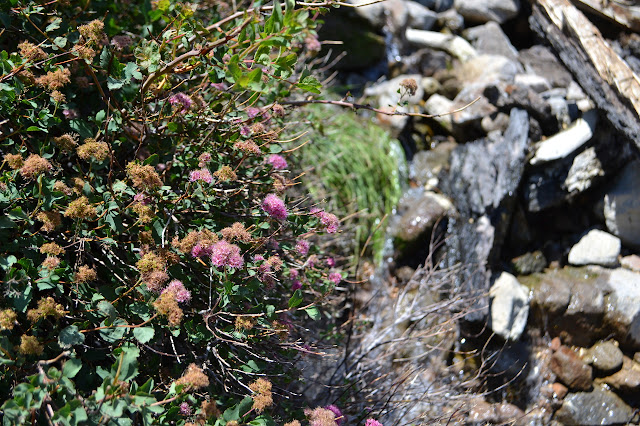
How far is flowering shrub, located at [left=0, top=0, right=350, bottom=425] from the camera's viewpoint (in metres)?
1.42

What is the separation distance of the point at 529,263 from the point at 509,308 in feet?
2.03

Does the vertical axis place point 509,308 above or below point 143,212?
below

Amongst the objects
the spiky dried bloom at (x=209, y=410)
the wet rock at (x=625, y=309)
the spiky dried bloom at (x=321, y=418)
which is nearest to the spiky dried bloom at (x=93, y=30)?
the spiky dried bloom at (x=209, y=410)

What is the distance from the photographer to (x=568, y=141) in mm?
4035

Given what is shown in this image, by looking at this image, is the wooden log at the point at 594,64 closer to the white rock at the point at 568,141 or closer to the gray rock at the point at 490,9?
the white rock at the point at 568,141

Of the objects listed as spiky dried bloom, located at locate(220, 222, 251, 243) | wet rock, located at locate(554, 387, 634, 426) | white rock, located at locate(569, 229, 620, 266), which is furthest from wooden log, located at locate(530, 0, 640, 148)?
spiky dried bloom, located at locate(220, 222, 251, 243)

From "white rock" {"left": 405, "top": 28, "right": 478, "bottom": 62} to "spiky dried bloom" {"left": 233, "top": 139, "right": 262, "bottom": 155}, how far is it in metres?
4.65

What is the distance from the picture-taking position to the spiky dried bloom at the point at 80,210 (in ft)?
4.90

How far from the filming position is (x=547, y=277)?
4.07 meters

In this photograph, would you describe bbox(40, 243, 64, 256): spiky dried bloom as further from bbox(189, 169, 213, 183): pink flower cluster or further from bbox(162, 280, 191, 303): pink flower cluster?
bbox(189, 169, 213, 183): pink flower cluster

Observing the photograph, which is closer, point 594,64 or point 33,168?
point 33,168

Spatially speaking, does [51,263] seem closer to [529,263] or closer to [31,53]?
[31,53]

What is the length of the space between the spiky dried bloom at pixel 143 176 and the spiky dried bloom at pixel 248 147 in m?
0.32

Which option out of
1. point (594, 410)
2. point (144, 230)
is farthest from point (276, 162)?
point (594, 410)
